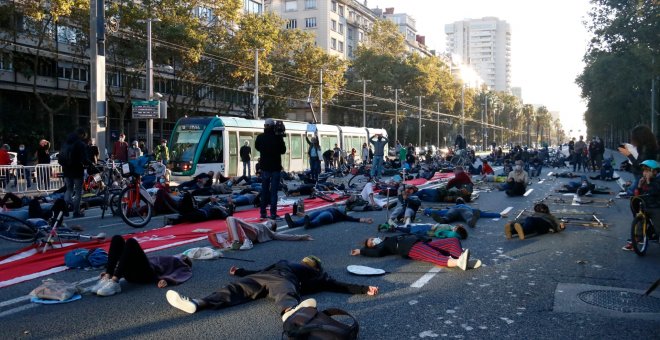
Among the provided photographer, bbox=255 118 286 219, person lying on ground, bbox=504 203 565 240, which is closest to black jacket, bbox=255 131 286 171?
photographer, bbox=255 118 286 219

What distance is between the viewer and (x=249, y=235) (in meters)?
8.69

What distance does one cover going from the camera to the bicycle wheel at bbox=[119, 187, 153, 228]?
10784 millimetres

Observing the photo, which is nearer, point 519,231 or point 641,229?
point 641,229

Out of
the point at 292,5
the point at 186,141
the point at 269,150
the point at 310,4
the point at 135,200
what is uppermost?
the point at 292,5

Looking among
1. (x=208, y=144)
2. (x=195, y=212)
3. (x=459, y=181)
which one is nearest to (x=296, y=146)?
(x=208, y=144)

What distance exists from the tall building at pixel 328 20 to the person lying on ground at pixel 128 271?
76595mm

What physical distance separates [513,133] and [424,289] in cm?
15371

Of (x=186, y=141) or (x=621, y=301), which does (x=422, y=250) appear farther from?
(x=186, y=141)

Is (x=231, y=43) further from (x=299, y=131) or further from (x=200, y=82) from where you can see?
(x=299, y=131)

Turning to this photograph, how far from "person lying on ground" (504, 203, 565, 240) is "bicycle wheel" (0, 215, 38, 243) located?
7.32 metres

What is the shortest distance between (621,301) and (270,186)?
7.31 m

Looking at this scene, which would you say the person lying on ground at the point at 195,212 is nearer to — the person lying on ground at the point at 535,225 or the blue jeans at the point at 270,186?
the blue jeans at the point at 270,186

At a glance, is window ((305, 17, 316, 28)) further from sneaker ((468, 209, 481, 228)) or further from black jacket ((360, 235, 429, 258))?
black jacket ((360, 235, 429, 258))

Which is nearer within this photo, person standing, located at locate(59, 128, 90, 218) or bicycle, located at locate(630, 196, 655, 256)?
bicycle, located at locate(630, 196, 655, 256)
